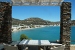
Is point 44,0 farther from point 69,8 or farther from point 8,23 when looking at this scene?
point 8,23

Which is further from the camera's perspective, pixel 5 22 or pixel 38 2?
pixel 38 2

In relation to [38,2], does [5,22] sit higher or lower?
lower

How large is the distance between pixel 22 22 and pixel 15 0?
334 feet

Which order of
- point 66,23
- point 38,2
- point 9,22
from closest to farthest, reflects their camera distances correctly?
point 66,23 < point 9,22 < point 38,2

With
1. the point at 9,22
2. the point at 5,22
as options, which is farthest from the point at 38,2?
the point at 5,22

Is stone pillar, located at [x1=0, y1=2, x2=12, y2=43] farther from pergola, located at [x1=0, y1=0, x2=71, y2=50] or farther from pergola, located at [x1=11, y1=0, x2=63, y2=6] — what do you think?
pergola, located at [x1=11, y1=0, x2=63, y2=6]

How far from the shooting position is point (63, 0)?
7.77m

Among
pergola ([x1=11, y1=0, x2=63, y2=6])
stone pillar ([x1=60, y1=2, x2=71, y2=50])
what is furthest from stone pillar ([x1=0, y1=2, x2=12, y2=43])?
stone pillar ([x1=60, y1=2, x2=71, y2=50])

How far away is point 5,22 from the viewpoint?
26.3 ft

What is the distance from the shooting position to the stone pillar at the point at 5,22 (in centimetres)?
797

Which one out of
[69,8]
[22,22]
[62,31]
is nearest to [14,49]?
[62,31]

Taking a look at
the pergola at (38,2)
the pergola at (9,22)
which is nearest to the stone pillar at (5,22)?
the pergola at (9,22)

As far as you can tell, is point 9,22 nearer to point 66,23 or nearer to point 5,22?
point 5,22

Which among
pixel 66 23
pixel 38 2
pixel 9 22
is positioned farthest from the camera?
pixel 38 2
